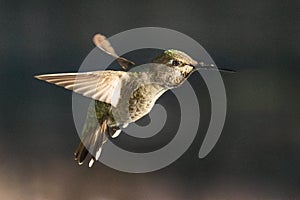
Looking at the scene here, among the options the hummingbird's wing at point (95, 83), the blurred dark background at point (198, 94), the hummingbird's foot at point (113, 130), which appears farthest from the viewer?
the blurred dark background at point (198, 94)

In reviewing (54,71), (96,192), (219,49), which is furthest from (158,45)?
(96,192)

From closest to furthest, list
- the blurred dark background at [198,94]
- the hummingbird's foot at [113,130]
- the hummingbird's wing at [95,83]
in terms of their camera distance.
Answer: the hummingbird's wing at [95,83] < the hummingbird's foot at [113,130] < the blurred dark background at [198,94]

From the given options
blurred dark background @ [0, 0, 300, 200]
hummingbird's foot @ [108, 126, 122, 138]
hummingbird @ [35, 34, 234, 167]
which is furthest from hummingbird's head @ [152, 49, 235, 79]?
blurred dark background @ [0, 0, 300, 200]

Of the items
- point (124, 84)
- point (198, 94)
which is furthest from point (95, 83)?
point (198, 94)

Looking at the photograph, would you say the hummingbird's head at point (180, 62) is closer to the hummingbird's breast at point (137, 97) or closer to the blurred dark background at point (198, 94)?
the hummingbird's breast at point (137, 97)

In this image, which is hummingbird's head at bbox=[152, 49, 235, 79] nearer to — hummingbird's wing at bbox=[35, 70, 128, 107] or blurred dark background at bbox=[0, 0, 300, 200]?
hummingbird's wing at bbox=[35, 70, 128, 107]

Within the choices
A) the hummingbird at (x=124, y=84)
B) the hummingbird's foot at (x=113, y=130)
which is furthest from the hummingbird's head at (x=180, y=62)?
the hummingbird's foot at (x=113, y=130)

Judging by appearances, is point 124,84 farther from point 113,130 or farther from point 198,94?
point 198,94

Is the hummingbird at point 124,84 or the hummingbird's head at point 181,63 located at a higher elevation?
the hummingbird's head at point 181,63
